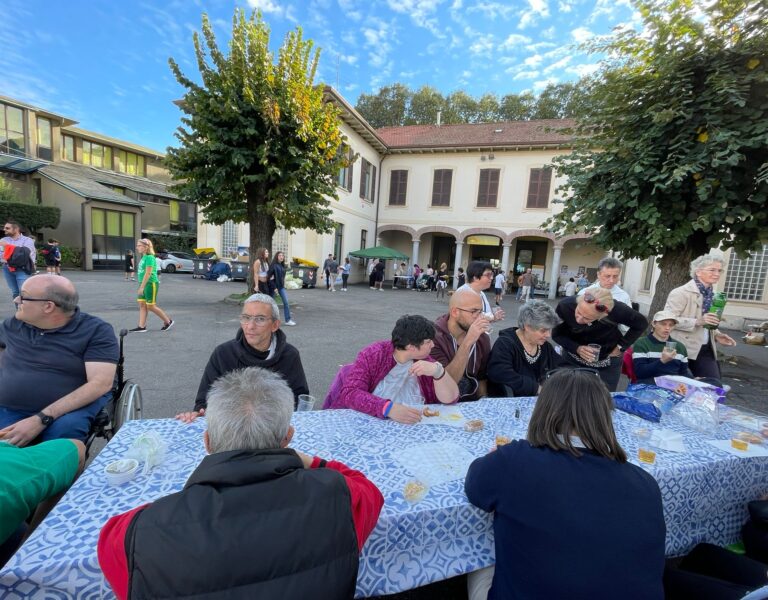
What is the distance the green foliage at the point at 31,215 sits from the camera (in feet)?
58.9

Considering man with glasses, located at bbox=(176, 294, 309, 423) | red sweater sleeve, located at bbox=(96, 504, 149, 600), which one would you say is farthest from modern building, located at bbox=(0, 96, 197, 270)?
red sweater sleeve, located at bbox=(96, 504, 149, 600)

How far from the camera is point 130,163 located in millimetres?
29188

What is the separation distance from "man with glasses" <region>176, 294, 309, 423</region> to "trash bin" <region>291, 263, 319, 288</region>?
558 inches

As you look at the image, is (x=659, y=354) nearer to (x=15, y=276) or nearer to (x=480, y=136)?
(x=15, y=276)

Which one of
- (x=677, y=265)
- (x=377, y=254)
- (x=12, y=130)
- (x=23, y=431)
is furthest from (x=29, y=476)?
(x=12, y=130)

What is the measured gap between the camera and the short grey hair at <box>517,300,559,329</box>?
2.83 metres

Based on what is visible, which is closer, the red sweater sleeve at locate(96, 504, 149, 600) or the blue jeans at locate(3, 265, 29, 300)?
the red sweater sleeve at locate(96, 504, 149, 600)

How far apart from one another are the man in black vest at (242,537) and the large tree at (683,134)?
5.90 metres

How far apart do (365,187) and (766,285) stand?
1758cm

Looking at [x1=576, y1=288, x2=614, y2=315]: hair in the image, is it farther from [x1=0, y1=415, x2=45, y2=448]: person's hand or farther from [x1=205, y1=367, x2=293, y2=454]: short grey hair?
[x1=0, y1=415, x2=45, y2=448]: person's hand

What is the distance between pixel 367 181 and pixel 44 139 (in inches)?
808

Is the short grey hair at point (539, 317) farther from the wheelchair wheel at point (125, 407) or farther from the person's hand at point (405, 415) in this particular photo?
the wheelchair wheel at point (125, 407)

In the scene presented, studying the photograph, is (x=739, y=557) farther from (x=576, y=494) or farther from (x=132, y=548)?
(x=132, y=548)

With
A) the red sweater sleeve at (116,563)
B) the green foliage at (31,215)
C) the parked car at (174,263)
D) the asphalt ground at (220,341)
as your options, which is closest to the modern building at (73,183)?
the green foliage at (31,215)
